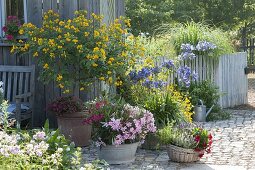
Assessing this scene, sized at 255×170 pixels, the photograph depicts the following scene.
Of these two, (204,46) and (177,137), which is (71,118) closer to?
(177,137)

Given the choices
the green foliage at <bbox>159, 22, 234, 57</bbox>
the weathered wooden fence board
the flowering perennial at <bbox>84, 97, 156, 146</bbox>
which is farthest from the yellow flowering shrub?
the weathered wooden fence board

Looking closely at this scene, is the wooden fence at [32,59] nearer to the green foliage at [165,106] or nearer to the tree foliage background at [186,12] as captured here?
the green foliage at [165,106]

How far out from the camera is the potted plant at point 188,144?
6.50 metres

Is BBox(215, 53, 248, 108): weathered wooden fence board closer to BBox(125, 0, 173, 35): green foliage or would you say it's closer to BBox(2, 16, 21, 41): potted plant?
BBox(2, 16, 21, 41): potted plant

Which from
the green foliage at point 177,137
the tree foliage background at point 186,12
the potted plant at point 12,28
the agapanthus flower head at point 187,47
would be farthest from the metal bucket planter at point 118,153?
the tree foliage background at point 186,12

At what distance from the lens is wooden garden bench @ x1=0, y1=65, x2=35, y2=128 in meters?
8.08

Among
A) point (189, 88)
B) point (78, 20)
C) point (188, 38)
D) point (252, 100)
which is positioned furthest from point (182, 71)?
point (252, 100)

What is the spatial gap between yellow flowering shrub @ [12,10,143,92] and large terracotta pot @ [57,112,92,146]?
0.44 meters

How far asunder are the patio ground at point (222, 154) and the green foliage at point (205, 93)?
862 millimetres

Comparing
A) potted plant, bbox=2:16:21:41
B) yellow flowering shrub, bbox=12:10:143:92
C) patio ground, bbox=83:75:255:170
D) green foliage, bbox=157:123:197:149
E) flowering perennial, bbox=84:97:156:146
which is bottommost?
patio ground, bbox=83:75:255:170

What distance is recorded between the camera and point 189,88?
10281mm

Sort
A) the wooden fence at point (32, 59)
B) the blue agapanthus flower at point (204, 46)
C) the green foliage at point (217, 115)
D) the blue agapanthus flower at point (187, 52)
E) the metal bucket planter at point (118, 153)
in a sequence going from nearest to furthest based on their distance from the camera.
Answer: the metal bucket planter at point (118, 153)
the wooden fence at point (32, 59)
the green foliage at point (217, 115)
the blue agapanthus flower at point (187, 52)
the blue agapanthus flower at point (204, 46)

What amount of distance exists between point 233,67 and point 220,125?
2.99m

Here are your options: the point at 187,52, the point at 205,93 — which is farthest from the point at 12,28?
the point at 205,93
